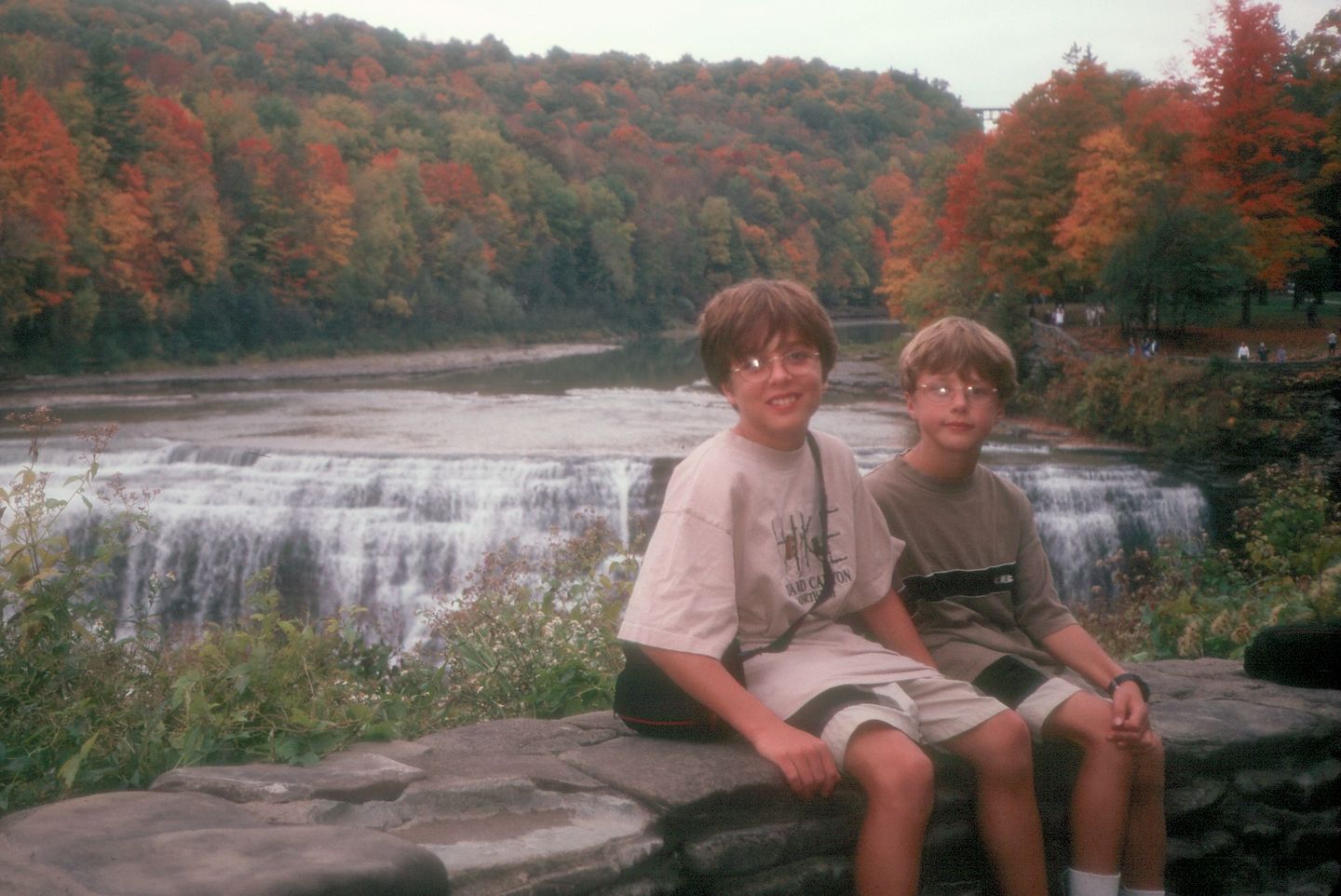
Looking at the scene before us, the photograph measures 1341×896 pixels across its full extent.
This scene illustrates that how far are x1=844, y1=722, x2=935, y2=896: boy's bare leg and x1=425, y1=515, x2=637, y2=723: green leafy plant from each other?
4.73ft

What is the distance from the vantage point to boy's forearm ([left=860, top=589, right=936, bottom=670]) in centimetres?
246

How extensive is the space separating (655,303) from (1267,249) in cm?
3449

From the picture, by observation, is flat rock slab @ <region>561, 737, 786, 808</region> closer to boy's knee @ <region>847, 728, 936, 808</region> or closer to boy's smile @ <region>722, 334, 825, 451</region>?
boy's knee @ <region>847, 728, 936, 808</region>

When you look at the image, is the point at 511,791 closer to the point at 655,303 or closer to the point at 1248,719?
the point at 1248,719

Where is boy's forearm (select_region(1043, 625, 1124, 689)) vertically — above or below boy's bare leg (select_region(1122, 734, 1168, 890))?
above

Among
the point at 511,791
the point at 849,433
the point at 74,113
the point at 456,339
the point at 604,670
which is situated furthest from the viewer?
the point at 456,339

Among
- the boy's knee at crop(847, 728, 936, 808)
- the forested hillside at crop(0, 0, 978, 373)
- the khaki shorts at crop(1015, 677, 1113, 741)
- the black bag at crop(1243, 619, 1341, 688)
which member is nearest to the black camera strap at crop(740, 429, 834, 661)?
the boy's knee at crop(847, 728, 936, 808)

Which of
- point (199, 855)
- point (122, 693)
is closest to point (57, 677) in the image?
point (122, 693)

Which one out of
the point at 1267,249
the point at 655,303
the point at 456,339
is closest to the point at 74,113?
the point at 456,339

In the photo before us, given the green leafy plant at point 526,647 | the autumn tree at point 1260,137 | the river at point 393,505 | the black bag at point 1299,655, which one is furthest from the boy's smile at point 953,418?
the autumn tree at point 1260,137

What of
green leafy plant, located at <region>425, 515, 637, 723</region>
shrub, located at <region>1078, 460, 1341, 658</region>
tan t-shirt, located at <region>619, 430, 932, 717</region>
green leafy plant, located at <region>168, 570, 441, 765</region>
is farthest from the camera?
shrub, located at <region>1078, 460, 1341, 658</region>

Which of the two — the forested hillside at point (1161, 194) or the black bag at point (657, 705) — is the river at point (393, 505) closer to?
the forested hillside at point (1161, 194)

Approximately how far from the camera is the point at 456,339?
142ft

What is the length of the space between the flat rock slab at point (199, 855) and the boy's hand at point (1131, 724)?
125cm
